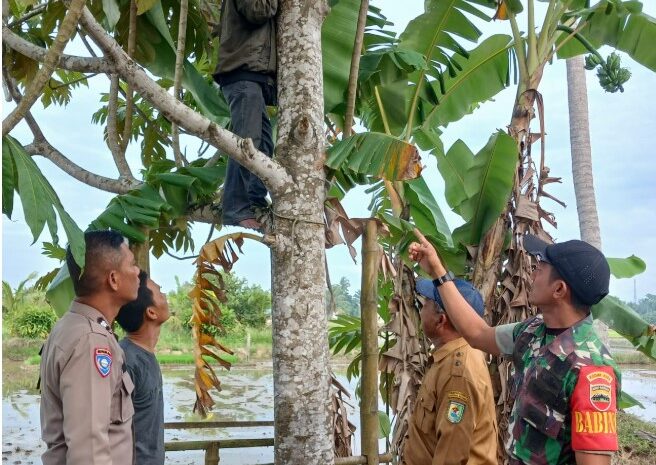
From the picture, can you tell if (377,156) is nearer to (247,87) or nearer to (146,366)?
(247,87)

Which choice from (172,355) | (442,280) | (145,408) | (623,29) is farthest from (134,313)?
(172,355)

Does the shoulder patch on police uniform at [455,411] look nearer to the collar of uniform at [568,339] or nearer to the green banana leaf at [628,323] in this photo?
the collar of uniform at [568,339]

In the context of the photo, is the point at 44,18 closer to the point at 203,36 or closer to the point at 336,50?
the point at 203,36

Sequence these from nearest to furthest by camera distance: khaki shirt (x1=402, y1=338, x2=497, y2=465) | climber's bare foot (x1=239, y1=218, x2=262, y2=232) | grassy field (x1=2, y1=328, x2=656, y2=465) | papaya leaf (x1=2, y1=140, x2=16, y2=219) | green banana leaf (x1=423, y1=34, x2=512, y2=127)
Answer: papaya leaf (x1=2, y1=140, x2=16, y2=219), khaki shirt (x1=402, y1=338, x2=497, y2=465), climber's bare foot (x1=239, y1=218, x2=262, y2=232), green banana leaf (x1=423, y1=34, x2=512, y2=127), grassy field (x1=2, y1=328, x2=656, y2=465)

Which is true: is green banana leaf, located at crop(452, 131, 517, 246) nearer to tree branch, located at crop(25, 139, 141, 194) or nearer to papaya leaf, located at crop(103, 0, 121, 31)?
tree branch, located at crop(25, 139, 141, 194)

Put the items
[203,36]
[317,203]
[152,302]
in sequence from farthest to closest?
[203,36]
[317,203]
[152,302]

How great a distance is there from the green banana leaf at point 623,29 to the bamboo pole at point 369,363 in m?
2.08

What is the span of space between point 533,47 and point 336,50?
1.24m

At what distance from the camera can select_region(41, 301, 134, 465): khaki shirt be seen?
1.61 m

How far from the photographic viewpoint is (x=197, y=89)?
3.37 metres

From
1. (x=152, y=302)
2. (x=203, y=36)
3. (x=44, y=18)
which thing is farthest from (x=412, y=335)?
(x=44, y=18)

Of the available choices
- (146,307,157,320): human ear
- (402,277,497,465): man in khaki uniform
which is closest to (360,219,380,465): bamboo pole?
(402,277,497,465): man in khaki uniform

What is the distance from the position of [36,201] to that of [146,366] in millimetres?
669

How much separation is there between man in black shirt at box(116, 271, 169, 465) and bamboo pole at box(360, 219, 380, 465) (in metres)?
0.89
